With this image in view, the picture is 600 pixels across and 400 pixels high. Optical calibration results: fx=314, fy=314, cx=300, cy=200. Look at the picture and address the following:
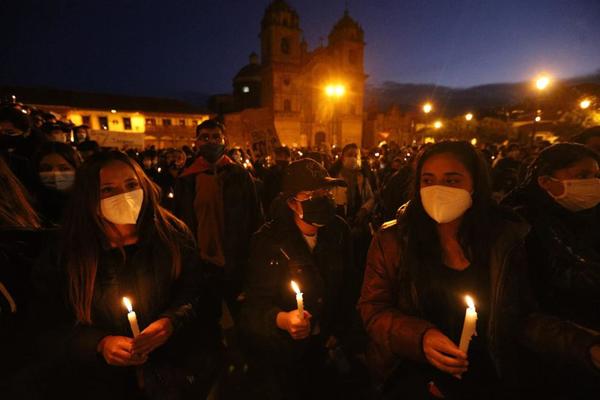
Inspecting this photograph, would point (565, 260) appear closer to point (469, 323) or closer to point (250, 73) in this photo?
point (469, 323)

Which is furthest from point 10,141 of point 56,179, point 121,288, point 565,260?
point 565,260

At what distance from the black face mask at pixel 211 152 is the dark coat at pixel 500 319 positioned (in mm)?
2681

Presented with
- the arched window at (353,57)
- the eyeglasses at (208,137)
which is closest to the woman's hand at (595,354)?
the eyeglasses at (208,137)

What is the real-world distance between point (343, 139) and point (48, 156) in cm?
4908

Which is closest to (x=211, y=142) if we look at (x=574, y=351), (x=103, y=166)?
(x=103, y=166)

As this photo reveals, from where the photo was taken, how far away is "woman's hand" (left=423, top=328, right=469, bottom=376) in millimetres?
1527

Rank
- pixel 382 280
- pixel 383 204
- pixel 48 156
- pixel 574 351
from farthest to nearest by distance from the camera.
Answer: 1. pixel 383 204
2. pixel 48 156
3. pixel 382 280
4. pixel 574 351

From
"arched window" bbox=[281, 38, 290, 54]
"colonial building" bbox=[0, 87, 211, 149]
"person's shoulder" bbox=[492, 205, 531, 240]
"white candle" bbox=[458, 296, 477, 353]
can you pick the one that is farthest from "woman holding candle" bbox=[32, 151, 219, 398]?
"arched window" bbox=[281, 38, 290, 54]

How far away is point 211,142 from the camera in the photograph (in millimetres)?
4012

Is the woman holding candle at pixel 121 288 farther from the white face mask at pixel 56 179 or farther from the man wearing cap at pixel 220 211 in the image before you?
the man wearing cap at pixel 220 211

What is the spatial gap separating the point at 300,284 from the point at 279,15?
171ft

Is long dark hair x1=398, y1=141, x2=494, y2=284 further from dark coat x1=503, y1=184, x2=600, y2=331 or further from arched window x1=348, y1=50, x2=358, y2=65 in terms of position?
arched window x1=348, y1=50, x2=358, y2=65

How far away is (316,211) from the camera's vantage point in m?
2.56

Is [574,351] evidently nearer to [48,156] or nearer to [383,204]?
[383,204]
